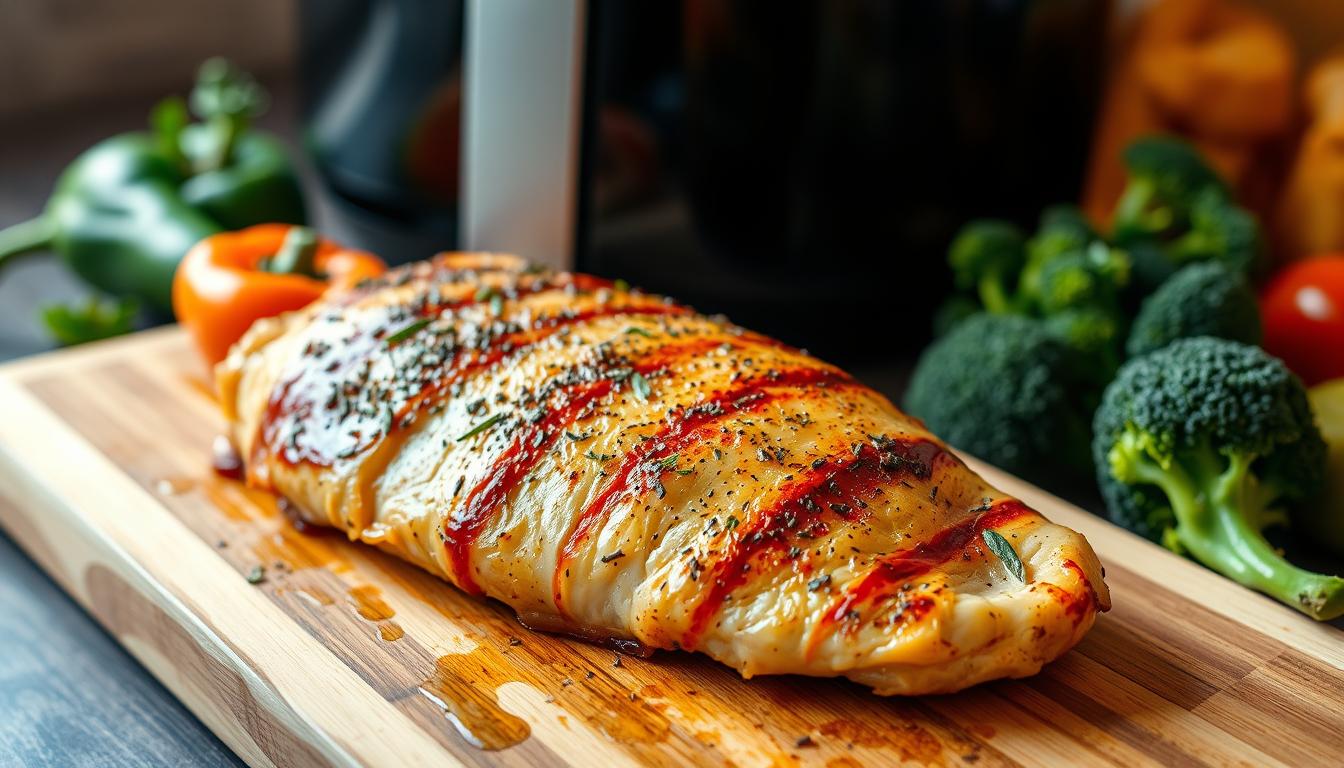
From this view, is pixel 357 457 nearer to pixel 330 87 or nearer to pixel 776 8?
pixel 776 8

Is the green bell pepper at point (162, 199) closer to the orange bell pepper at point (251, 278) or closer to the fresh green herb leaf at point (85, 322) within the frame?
the fresh green herb leaf at point (85, 322)

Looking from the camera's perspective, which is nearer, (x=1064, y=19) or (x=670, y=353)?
(x=670, y=353)

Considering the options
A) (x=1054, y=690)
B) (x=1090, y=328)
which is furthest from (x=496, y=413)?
(x=1090, y=328)

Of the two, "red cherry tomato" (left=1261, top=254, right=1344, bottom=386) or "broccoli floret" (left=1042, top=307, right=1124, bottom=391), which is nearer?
"broccoli floret" (left=1042, top=307, right=1124, bottom=391)

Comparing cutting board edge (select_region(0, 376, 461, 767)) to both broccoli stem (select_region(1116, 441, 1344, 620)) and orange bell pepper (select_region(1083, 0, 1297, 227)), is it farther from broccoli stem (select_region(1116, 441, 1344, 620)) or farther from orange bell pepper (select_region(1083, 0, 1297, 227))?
orange bell pepper (select_region(1083, 0, 1297, 227))

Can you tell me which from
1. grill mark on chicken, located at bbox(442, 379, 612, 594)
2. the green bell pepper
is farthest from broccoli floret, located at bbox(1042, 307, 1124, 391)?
the green bell pepper
